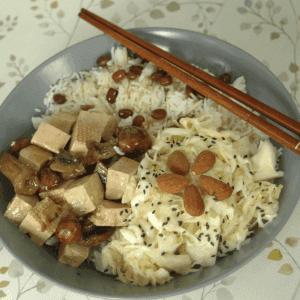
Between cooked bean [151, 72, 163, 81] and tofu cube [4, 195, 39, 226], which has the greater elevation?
cooked bean [151, 72, 163, 81]

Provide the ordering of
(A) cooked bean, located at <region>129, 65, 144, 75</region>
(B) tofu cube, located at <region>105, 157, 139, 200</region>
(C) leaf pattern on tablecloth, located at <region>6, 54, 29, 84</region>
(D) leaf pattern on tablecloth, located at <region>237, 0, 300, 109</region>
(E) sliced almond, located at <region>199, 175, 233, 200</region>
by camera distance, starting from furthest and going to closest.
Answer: (C) leaf pattern on tablecloth, located at <region>6, 54, 29, 84</region>, (D) leaf pattern on tablecloth, located at <region>237, 0, 300, 109</region>, (A) cooked bean, located at <region>129, 65, 144, 75</region>, (B) tofu cube, located at <region>105, 157, 139, 200</region>, (E) sliced almond, located at <region>199, 175, 233, 200</region>

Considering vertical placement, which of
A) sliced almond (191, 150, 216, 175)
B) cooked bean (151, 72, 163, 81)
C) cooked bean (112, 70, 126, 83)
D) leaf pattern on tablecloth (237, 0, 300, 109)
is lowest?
sliced almond (191, 150, 216, 175)

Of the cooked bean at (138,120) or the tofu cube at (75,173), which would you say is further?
the cooked bean at (138,120)

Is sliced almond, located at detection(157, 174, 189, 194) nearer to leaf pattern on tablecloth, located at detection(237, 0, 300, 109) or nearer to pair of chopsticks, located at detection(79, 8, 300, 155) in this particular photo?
pair of chopsticks, located at detection(79, 8, 300, 155)

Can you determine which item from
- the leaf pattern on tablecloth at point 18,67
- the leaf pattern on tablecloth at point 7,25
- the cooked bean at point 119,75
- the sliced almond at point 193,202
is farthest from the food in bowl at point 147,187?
the leaf pattern on tablecloth at point 7,25

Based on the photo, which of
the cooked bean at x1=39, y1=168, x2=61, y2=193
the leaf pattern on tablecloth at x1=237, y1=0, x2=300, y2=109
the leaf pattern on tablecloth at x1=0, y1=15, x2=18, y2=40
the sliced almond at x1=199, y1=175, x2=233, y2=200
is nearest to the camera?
the sliced almond at x1=199, y1=175, x2=233, y2=200

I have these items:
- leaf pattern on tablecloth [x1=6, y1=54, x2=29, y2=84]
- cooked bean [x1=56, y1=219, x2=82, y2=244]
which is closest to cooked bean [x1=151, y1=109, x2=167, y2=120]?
cooked bean [x1=56, y1=219, x2=82, y2=244]

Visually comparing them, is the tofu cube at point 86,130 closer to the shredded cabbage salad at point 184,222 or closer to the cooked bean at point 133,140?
the cooked bean at point 133,140
